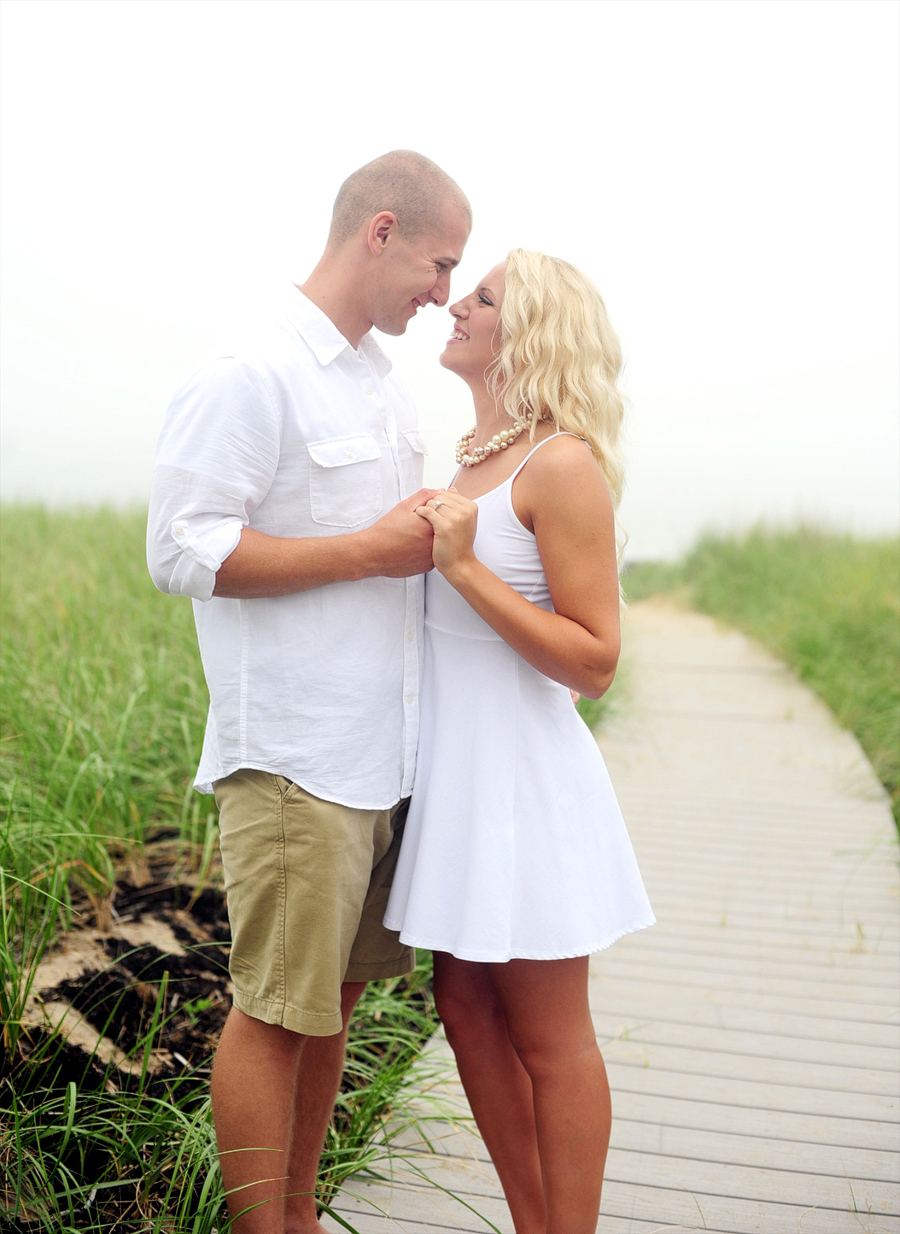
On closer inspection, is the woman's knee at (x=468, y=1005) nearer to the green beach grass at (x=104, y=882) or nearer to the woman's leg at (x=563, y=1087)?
the woman's leg at (x=563, y=1087)

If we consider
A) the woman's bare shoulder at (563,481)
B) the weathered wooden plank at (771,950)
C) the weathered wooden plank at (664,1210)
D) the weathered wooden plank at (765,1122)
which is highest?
the woman's bare shoulder at (563,481)

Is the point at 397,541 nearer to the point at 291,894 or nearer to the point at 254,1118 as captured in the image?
the point at 291,894

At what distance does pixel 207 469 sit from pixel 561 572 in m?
0.59

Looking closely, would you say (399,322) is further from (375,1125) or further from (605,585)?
(375,1125)

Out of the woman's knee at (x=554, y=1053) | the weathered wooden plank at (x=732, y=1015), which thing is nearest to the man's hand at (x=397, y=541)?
the woman's knee at (x=554, y=1053)

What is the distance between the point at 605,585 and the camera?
1.68 meters

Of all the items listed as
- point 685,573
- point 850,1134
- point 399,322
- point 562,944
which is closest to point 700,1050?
point 850,1134

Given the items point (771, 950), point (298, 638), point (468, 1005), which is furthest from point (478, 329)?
point (771, 950)

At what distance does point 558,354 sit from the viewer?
1755 mm

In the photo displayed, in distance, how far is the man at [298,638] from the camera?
1.63 metres

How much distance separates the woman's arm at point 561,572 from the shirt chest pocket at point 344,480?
0.52ft

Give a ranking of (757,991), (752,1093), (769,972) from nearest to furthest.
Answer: (752,1093), (757,991), (769,972)

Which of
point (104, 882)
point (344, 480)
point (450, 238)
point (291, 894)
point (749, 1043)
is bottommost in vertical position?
point (749, 1043)

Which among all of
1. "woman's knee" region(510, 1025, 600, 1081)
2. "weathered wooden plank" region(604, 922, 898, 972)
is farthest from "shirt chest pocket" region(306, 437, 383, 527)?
"weathered wooden plank" region(604, 922, 898, 972)
